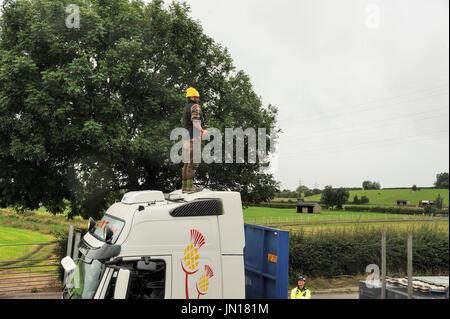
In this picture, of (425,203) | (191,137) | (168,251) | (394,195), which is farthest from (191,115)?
(394,195)

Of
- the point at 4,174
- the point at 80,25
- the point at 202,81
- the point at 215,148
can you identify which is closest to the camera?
the point at 80,25

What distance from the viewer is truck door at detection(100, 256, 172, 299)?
4289 millimetres

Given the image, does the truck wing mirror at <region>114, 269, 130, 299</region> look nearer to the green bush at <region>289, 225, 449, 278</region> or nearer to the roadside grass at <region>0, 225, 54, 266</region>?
the roadside grass at <region>0, 225, 54, 266</region>

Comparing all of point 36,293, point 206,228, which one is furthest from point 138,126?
point 206,228

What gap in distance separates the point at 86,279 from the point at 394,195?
73517 millimetres

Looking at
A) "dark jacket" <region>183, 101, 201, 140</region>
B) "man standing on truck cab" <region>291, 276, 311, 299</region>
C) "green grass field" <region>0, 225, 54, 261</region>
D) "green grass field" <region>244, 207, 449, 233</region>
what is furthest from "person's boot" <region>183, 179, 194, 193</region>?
"green grass field" <region>0, 225, 54, 261</region>

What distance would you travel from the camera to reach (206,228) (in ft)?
16.1

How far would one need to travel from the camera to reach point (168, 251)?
4.66 meters

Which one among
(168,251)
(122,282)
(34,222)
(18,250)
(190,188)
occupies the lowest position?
(18,250)

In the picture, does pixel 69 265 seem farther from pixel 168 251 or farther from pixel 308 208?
pixel 308 208

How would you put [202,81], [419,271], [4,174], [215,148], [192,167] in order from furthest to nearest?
[419,271] < [202,81] < [215,148] < [4,174] < [192,167]

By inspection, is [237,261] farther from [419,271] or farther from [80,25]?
[419,271]

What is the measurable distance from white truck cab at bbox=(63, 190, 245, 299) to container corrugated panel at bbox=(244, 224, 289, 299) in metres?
0.80

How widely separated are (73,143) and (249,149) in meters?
8.67
